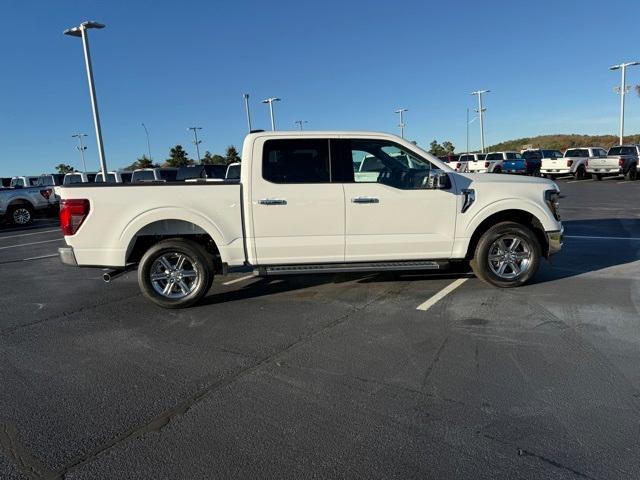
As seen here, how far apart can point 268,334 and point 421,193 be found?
8.11 ft

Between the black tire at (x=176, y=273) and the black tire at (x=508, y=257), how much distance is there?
10.8ft

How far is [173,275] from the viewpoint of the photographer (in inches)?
222

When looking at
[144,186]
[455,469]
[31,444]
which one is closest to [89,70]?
[144,186]

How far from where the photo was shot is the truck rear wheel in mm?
17422

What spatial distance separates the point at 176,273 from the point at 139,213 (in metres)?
0.81

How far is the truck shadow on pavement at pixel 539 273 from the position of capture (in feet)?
20.9

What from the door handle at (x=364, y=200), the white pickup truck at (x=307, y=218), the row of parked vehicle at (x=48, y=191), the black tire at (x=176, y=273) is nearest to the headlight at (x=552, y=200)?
the white pickup truck at (x=307, y=218)

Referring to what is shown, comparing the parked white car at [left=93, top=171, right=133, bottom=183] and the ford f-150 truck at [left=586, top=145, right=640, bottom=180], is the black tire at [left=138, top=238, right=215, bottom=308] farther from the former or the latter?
the ford f-150 truck at [left=586, top=145, right=640, bottom=180]

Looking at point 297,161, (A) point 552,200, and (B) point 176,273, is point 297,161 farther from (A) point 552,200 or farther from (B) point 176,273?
(A) point 552,200

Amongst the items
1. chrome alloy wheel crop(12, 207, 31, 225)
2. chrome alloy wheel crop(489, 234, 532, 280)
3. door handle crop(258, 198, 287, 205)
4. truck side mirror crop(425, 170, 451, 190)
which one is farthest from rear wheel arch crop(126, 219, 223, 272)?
chrome alloy wheel crop(12, 207, 31, 225)

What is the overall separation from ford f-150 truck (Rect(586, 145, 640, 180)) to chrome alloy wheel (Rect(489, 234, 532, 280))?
24.5 m

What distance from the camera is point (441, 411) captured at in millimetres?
3176

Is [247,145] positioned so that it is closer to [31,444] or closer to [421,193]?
[421,193]

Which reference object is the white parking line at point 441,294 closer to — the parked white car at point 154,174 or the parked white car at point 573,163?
the parked white car at point 154,174
